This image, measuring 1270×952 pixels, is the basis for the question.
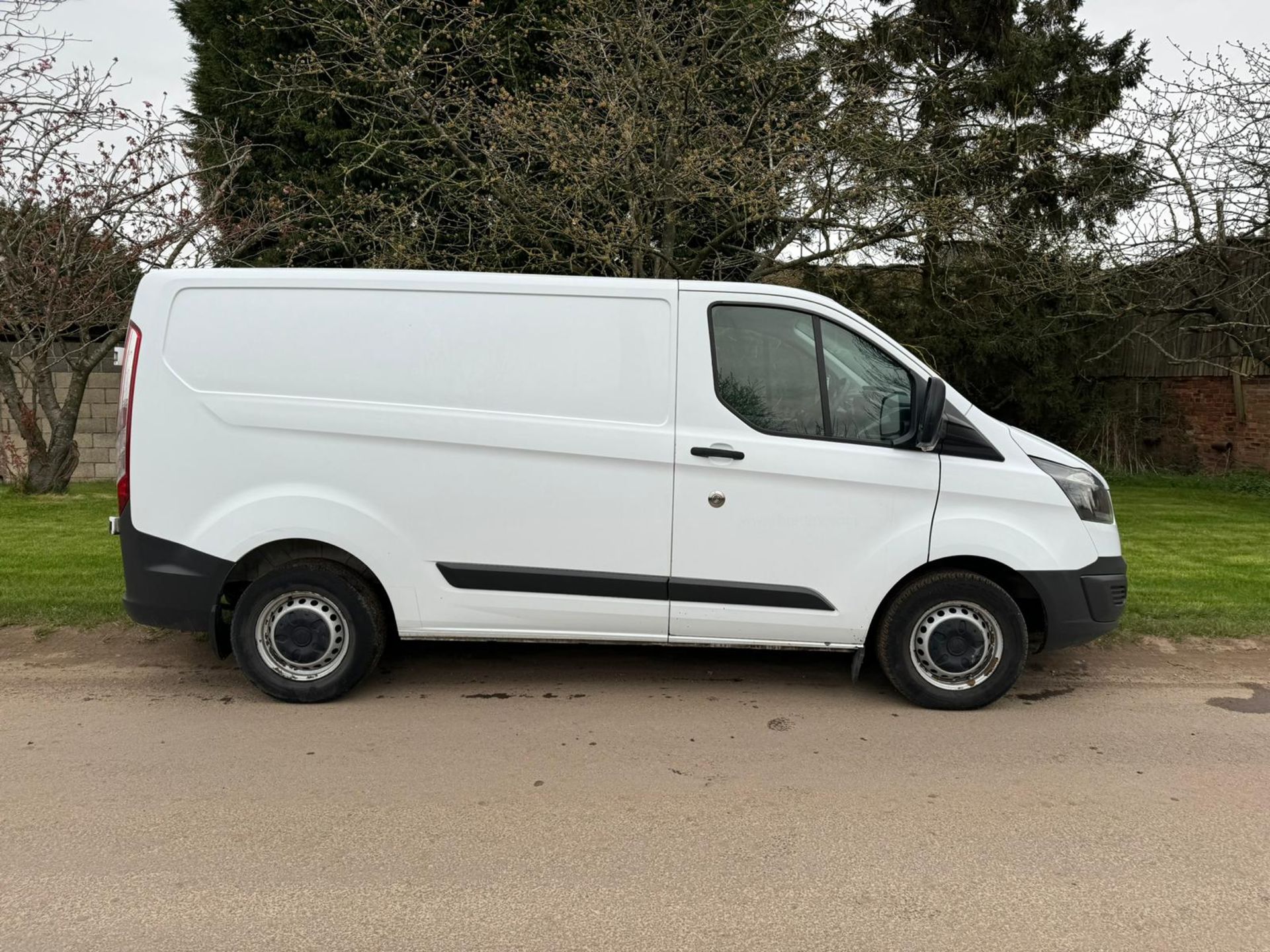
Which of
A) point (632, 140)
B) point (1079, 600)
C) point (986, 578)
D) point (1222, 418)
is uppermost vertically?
point (632, 140)

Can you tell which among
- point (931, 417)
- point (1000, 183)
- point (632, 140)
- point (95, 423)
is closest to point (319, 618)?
point (931, 417)

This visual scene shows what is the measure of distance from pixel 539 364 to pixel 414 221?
22.7 ft

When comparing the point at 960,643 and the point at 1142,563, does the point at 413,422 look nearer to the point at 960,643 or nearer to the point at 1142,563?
the point at 960,643

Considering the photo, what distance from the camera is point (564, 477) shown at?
15.9ft

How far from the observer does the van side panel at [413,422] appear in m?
4.84

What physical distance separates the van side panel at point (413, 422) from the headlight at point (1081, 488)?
6.39 feet

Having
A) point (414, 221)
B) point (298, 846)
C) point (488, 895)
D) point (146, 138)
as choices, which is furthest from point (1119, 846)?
point (146, 138)

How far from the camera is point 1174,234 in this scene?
43.3 feet

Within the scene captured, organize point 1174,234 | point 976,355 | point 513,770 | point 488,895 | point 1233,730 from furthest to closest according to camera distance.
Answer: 1. point 976,355
2. point 1174,234
3. point 1233,730
4. point 513,770
5. point 488,895

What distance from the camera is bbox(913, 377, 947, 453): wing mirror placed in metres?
4.75

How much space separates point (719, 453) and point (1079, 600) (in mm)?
1986

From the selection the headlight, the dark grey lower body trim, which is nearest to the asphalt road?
the dark grey lower body trim

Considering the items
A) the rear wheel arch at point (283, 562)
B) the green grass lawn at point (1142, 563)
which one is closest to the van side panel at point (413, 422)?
the rear wheel arch at point (283, 562)

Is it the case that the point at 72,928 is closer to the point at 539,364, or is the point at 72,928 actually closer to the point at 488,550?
the point at 488,550
